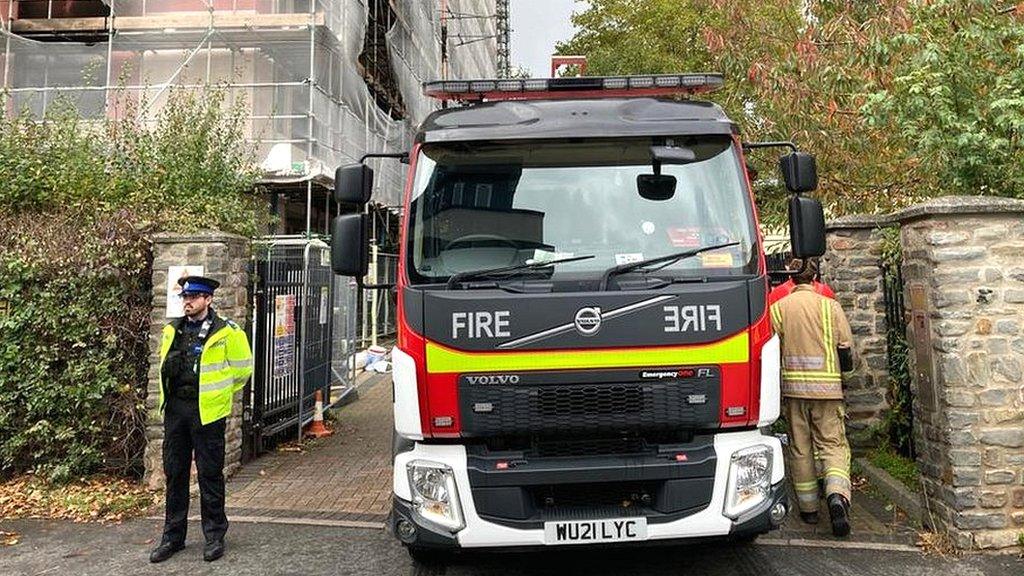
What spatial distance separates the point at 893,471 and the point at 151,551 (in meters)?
5.77

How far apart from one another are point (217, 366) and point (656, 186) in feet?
10.1

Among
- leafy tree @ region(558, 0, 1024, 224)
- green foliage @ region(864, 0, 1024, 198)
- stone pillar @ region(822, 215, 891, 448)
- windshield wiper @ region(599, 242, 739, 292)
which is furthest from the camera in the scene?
stone pillar @ region(822, 215, 891, 448)

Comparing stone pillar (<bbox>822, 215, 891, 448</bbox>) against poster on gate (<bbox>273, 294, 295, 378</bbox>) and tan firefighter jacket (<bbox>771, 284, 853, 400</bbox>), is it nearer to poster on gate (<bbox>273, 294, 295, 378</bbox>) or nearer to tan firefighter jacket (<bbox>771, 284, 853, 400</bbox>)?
tan firefighter jacket (<bbox>771, 284, 853, 400</bbox>)

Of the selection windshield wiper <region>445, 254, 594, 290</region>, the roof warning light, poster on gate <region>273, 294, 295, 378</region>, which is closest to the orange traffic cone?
poster on gate <region>273, 294, 295, 378</region>

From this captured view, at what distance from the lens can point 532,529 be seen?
11.4ft

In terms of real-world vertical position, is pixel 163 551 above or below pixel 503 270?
below

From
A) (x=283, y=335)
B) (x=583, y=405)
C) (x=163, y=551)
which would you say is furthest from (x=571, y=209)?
(x=283, y=335)

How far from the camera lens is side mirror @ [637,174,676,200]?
13.2 feet

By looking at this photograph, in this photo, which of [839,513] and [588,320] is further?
[839,513]

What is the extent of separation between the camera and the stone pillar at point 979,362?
444 centimetres

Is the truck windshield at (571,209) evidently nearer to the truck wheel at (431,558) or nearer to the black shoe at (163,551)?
the truck wheel at (431,558)

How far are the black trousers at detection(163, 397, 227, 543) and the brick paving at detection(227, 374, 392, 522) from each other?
828 mm

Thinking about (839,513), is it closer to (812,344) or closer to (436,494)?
(812,344)

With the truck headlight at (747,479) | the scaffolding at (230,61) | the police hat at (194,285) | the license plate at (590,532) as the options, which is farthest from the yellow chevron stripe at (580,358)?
the scaffolding at (230,61)
